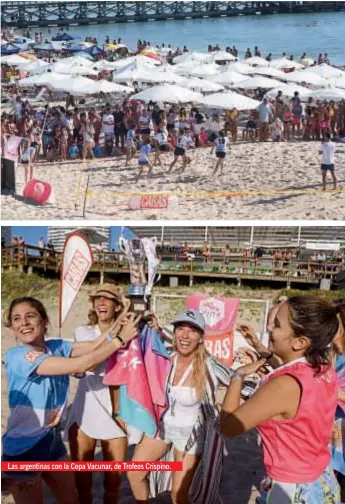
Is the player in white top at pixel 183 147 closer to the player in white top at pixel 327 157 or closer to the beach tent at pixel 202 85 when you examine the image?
the player in white top at pixel 327 157

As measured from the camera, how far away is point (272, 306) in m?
3.73

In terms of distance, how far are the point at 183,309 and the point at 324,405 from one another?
133 centimetres

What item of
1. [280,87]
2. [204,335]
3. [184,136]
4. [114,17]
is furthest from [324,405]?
[280,87]

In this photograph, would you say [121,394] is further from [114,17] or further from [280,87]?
[280,87]

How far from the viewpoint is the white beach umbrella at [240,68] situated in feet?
38.7

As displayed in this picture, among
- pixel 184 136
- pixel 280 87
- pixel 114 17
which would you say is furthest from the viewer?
pixel 280 87

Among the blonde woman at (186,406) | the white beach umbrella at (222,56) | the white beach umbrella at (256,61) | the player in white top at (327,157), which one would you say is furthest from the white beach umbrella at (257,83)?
the blonde woman at (186,406)

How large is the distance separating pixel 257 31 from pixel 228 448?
438cm

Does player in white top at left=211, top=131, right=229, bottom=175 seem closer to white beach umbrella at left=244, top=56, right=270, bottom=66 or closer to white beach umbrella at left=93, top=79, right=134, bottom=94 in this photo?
white beach umbrella at left=244, top=56, right=270, bottom=66

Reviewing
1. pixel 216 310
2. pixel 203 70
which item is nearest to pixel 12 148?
pixel 216 310

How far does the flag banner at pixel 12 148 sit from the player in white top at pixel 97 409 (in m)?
2.36

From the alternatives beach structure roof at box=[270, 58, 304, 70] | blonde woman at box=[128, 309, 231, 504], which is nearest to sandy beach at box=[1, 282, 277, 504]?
blonde woman at box=[128, 309, 231, 504]

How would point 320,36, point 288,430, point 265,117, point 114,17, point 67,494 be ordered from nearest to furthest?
point 288,430, point 67,494, point 114,17, point 320,36, point 265,117

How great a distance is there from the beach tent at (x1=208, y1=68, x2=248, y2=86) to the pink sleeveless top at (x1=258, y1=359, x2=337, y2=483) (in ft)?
35.0
